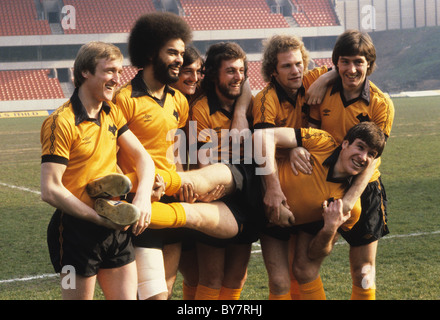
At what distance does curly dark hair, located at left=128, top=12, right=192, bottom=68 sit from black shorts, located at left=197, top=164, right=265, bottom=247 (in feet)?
2.72

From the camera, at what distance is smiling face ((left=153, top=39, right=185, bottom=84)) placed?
137 inches

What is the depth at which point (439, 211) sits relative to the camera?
24.9 ft

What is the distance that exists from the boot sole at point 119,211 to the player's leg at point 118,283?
0.31 m

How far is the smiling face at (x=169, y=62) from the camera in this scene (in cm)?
349

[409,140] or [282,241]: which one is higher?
[409,140]

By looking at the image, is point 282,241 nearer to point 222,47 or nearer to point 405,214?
point 222,47

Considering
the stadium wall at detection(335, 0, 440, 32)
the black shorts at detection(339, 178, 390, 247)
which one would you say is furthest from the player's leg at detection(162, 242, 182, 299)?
the stadium wall at detection(335, 0, 440, 32)

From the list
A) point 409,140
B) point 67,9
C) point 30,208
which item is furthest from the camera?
point 67,9

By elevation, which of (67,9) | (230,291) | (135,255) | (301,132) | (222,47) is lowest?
(230,291)

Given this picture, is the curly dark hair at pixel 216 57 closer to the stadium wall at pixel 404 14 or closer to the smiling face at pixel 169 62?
the smiling face at pixel 169 62

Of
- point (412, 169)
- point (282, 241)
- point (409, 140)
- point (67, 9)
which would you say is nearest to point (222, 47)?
point (282, 241)

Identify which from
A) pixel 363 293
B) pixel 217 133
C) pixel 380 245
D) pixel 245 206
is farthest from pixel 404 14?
pixel 245 206

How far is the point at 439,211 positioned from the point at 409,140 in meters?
8.67

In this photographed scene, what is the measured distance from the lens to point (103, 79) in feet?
9.93
